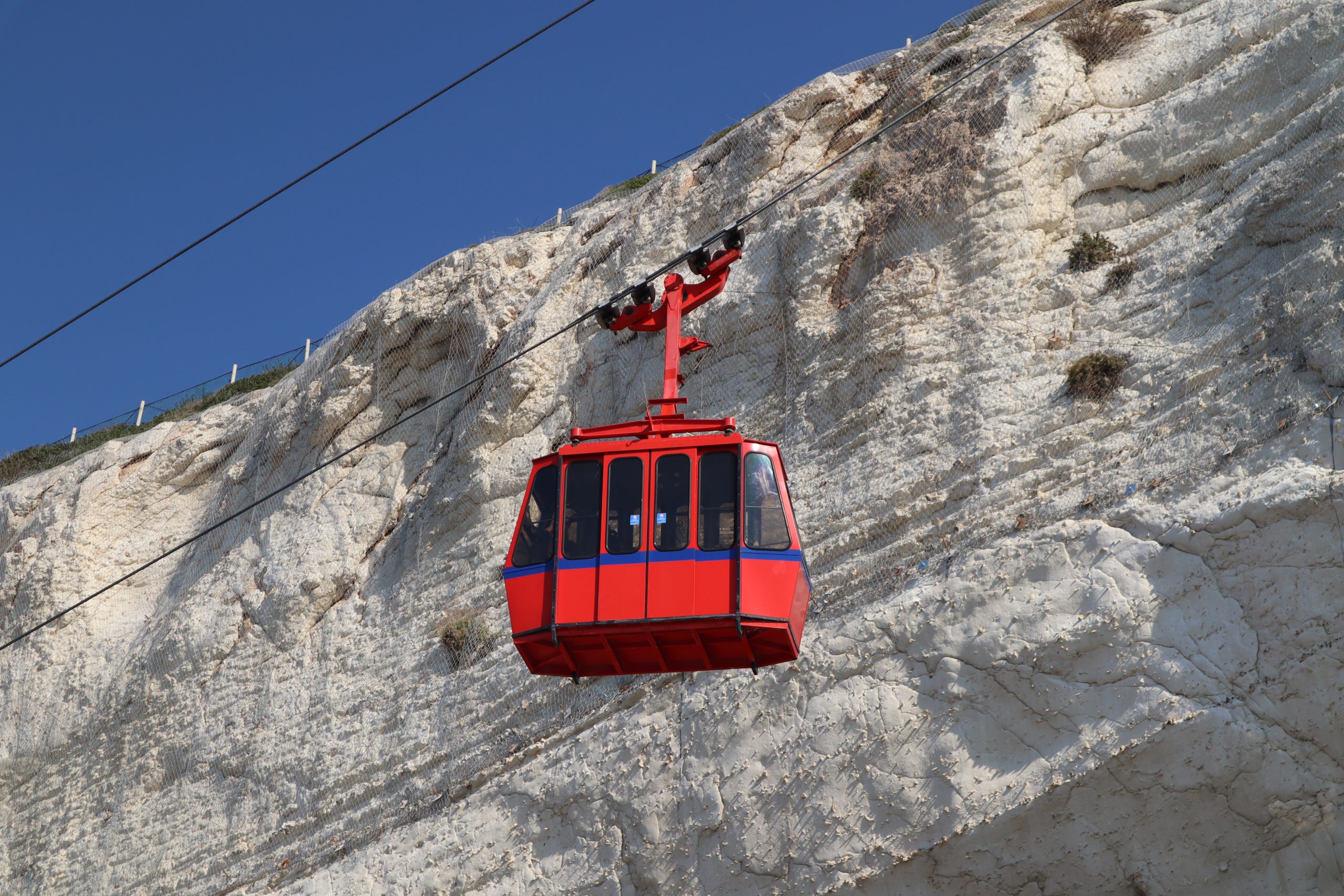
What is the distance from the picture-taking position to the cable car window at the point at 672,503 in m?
9.30

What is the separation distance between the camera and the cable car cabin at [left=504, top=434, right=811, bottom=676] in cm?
911

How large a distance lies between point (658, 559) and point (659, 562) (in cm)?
2

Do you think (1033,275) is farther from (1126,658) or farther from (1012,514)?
(1126,658)

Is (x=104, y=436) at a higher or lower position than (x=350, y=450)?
higher

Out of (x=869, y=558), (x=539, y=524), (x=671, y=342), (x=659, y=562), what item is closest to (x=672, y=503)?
(x=659, y=562)

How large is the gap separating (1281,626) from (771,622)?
3745mm

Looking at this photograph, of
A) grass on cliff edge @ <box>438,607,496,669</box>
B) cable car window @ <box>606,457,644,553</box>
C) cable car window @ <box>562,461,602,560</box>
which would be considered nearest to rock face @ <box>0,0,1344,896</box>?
grass on cliff edge @ <box>438,607,496,669</box>

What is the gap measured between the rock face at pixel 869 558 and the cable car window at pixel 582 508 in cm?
290

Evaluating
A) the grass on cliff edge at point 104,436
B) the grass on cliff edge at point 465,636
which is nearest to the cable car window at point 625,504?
the grass on cliff edge at point 465,636

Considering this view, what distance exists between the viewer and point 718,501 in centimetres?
930

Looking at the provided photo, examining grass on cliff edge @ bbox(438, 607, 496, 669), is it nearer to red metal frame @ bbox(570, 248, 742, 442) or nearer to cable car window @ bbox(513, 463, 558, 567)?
red metal frame @ bbox(570, 248, 742, 442)

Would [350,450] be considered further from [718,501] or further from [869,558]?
[718,501]

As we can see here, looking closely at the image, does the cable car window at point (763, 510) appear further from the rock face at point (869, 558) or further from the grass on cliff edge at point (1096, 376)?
the grass on cliff edge at point (1096, 376)

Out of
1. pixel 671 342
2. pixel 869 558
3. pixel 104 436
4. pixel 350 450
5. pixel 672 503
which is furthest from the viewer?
pixel 104 436
